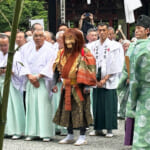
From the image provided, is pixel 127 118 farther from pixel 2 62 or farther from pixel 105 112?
pixel 2 62

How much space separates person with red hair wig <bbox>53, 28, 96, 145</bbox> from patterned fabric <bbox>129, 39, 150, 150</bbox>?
1.42 metres

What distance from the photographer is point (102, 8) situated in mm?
21469

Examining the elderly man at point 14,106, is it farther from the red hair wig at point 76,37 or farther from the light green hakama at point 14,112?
the red hair wig at point 76,37

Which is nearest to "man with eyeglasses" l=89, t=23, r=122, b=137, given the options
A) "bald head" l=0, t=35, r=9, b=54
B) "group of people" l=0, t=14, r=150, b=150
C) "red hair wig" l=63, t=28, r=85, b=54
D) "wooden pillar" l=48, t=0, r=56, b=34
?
"group of people" l=0, t=14, r=150, b=150

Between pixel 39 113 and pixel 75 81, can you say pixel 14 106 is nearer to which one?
pixel 39 113

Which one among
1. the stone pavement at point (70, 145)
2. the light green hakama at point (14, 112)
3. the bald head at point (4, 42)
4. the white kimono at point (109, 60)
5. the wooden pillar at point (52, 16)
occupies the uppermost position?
the wooden pillar at point (52, 16)

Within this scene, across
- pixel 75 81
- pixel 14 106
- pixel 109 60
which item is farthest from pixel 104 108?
pixel 14 106

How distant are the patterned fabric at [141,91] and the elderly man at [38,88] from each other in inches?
87.0

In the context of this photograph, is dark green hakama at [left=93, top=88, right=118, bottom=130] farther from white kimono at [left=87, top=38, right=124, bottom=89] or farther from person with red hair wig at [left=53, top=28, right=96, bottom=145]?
person with red hair wig at [left=53, top=28, right=96, bottom=145]

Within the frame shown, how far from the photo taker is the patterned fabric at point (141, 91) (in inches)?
206

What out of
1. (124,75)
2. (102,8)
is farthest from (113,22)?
(124,75)

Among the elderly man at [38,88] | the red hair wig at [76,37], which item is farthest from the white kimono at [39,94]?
the red hair wig at [76,37]

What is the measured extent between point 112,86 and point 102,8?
13756 mm

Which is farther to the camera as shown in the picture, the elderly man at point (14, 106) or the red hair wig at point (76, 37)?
the elderly man at point (14, 106)
